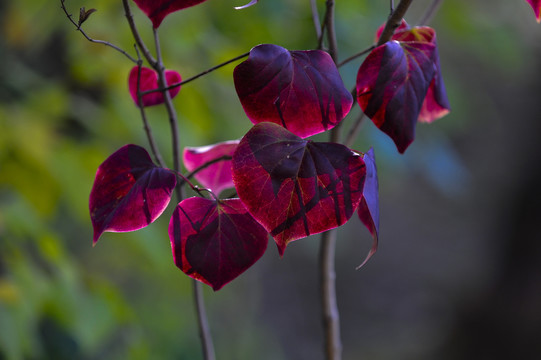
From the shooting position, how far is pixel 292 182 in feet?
0.88

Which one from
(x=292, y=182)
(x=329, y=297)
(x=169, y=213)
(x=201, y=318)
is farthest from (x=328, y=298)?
(x=169, y=213)

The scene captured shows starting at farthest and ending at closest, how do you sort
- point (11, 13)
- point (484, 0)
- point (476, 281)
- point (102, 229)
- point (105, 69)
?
point (476, 281), point (484, 0), point (11, 13), point (105, 69), point (102, 229)

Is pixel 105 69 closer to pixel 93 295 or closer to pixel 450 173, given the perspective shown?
pixel 93 295

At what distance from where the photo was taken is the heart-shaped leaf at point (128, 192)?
294 mm

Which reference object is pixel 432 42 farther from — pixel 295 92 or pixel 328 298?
pixel 328 298

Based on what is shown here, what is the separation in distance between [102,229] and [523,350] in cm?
221

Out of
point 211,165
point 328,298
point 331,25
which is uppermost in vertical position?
point 331,25

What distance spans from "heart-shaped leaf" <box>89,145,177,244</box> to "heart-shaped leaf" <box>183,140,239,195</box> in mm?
106

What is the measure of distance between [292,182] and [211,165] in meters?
0.17

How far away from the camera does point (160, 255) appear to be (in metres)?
0.85

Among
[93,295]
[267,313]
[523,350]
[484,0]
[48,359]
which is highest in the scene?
[484,0]

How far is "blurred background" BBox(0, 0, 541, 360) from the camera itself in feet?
2.69

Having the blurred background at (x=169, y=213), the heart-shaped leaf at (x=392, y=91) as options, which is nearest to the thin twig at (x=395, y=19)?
the heart-shaped leaf at (x=392, y=91)

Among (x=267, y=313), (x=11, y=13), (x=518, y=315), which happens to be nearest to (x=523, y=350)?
(x=518, y=315)
